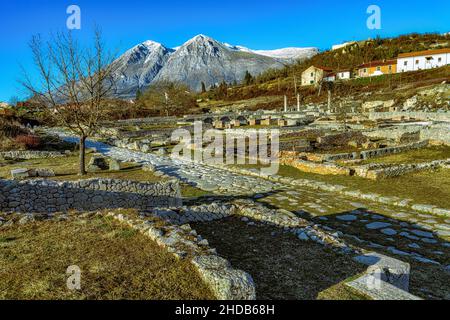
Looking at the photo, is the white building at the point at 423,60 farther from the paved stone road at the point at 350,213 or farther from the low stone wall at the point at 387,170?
the paved stone road at the point at 350,213

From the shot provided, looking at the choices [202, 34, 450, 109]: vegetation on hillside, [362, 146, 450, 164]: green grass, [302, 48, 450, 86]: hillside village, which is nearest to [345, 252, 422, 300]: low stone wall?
[362, 146, 450, 164]: green grass

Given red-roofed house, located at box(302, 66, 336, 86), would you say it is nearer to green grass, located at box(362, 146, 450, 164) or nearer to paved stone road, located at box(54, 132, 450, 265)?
green grass, located at box(362, 146, 450, 164)

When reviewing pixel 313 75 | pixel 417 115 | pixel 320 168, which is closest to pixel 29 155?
pixel 320 168

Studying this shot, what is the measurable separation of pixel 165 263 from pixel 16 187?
277 inches

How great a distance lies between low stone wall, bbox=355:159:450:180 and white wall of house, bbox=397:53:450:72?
250 ft

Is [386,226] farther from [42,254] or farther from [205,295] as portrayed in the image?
[42,254]

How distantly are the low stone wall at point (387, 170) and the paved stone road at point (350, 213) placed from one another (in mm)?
2633

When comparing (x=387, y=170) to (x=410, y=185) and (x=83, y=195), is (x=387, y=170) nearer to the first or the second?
(x=410, y=185)

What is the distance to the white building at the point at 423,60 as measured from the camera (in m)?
77.2

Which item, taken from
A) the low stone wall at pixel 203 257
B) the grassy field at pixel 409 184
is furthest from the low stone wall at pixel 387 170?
the low stone wall at pixel 203 257

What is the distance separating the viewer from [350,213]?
372 inches

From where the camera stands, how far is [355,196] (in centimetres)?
1113

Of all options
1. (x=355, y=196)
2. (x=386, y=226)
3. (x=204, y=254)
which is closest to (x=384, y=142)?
(x=355, y=196)
